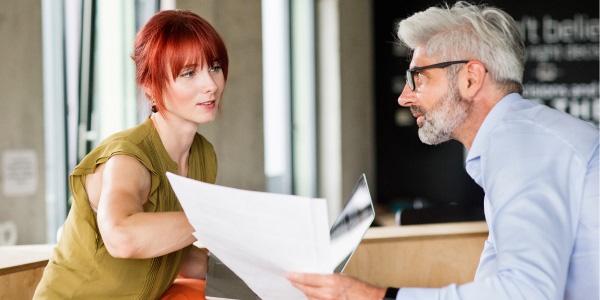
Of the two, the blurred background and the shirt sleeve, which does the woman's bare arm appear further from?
the blurred background

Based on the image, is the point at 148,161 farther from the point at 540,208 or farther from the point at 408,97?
the point at 540,208

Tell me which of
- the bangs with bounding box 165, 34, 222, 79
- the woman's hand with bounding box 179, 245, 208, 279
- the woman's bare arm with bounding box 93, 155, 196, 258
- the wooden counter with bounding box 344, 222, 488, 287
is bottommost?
the wooden counter with bounding box 344, 222, 488, 287

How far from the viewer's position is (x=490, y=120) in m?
1.51

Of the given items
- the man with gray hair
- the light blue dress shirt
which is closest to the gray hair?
the man with gray hair

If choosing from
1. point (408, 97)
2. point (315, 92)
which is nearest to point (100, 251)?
point (408, 97)

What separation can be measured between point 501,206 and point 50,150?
2.90m

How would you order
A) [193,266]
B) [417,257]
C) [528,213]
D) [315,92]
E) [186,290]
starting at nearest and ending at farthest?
[528,213], [186,290], [193,266], [417,257], [315,92]

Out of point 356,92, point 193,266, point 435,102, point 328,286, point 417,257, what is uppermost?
point 356,92

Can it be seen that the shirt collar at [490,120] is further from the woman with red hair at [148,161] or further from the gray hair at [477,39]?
the woman with red hair at [148,161]

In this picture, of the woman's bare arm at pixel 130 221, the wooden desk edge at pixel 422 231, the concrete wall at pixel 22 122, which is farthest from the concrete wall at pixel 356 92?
the woman's bare arm at pixel 130 221

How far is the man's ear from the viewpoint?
155cm

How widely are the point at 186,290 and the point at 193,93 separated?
0.52 metres

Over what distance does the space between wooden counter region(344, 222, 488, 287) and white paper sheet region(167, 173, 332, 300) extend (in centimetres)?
123

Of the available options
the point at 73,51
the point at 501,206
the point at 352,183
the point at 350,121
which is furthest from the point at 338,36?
the point at 501,206
